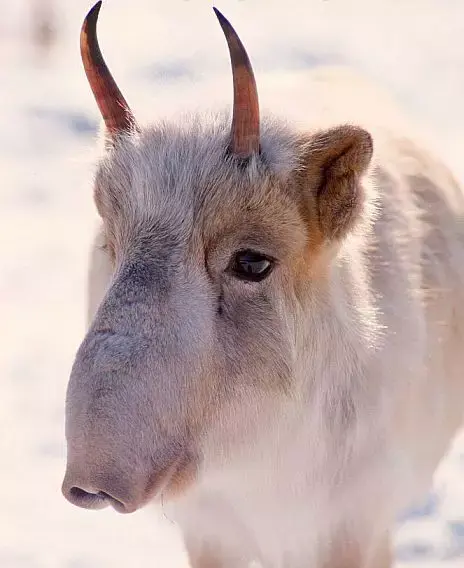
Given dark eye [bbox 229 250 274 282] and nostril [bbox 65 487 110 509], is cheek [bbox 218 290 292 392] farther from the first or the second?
nostril [bbox 65 487 110 509]

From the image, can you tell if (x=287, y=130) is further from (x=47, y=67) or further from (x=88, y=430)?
(x=47, y=67)

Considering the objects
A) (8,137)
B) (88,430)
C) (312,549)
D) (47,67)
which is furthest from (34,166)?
(88,430)

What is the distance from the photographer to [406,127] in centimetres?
348

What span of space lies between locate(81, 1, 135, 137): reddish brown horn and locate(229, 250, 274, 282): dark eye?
1.45ft

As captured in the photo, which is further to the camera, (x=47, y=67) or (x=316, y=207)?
(x=47, y=67)

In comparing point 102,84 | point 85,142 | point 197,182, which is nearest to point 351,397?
point 197,182

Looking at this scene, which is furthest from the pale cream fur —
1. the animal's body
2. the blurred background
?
the blurred background

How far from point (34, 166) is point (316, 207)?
418 cm

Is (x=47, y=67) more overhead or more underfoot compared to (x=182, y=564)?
more overhead

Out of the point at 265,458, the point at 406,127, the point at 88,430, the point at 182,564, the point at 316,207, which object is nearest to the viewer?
the point at 88,430

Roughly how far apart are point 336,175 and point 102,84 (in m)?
0.60

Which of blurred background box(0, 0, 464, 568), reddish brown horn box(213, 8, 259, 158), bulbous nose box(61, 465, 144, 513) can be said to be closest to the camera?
bulbous nose box(61, 465, 144, 513)

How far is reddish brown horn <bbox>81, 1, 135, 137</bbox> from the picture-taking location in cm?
238

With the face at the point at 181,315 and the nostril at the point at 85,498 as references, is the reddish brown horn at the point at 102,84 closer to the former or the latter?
the face at the point at 181,315
